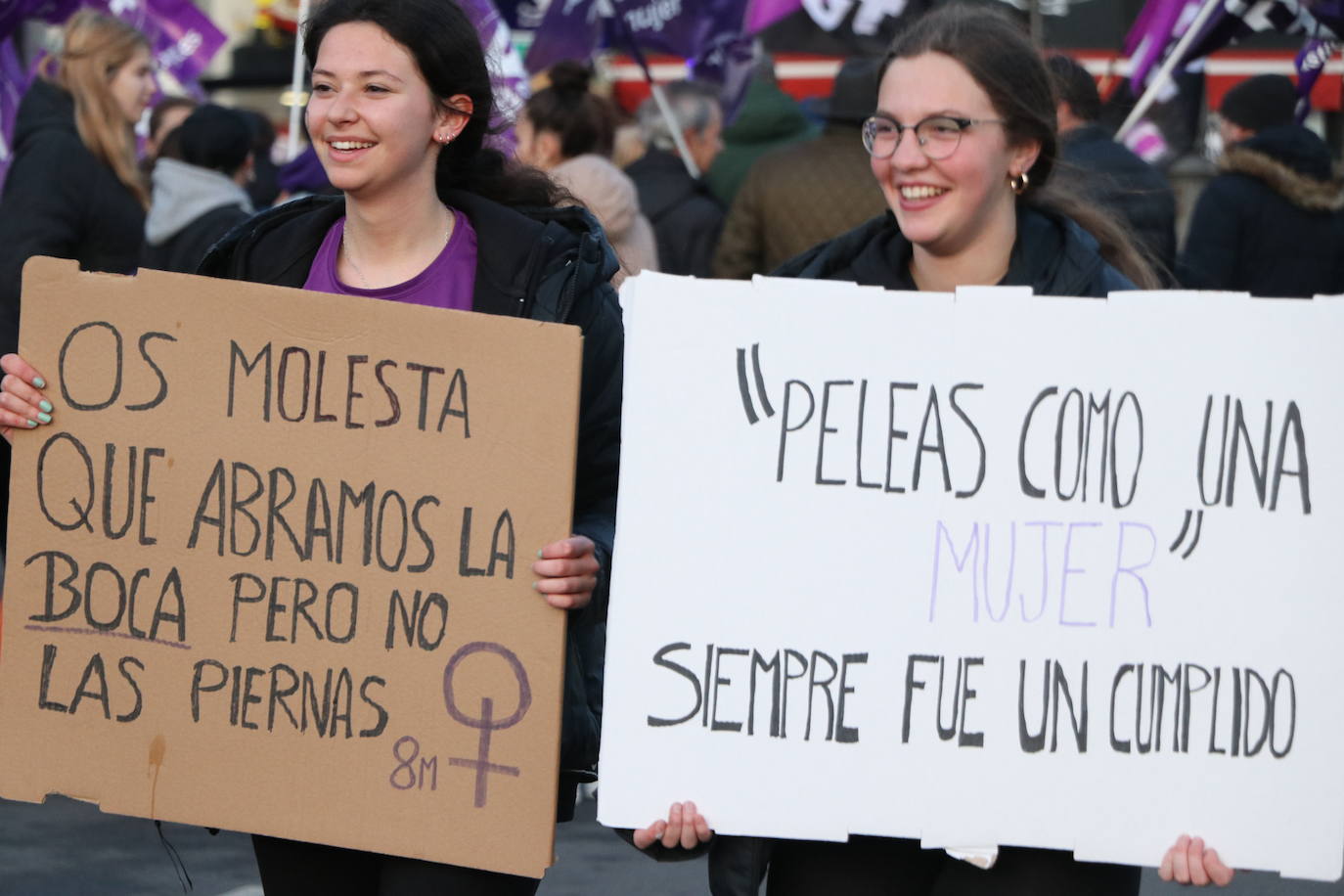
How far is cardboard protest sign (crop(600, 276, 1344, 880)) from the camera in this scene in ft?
8.66

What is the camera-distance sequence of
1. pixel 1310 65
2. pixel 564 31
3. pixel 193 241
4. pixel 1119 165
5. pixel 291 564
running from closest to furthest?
pixel 291 564 < pixel 1119 165 < pixel 193 241 < pixel 1310 65 < pixel 564 31

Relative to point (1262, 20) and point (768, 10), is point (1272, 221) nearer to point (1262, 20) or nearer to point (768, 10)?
point (1262, 20)

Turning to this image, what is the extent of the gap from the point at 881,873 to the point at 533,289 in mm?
1001

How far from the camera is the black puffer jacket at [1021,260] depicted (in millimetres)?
2936

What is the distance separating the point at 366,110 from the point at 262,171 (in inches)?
367

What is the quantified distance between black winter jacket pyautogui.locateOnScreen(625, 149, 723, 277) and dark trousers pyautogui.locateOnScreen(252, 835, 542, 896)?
4998 mm

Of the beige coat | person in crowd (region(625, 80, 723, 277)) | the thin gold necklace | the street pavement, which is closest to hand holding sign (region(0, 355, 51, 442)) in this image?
the thin gold necklace

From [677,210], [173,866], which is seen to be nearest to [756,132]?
[677,210]

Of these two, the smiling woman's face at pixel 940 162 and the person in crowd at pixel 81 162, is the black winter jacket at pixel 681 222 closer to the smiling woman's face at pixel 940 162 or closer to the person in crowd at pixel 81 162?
the person in crowd at pixel 81 162

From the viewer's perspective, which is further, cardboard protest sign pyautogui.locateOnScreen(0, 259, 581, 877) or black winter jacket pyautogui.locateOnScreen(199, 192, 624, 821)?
black winter jacket pyautogui.locateOnScreen(199, 192, 624, 821)

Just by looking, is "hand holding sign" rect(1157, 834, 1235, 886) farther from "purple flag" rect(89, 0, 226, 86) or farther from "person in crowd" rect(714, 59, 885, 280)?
"purple flag" rect(89, 0, 226, 86)

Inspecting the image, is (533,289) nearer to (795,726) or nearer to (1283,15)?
(795,726)

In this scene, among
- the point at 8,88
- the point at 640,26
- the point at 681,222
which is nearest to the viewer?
the point at 681,222

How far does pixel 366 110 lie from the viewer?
2998 mm
